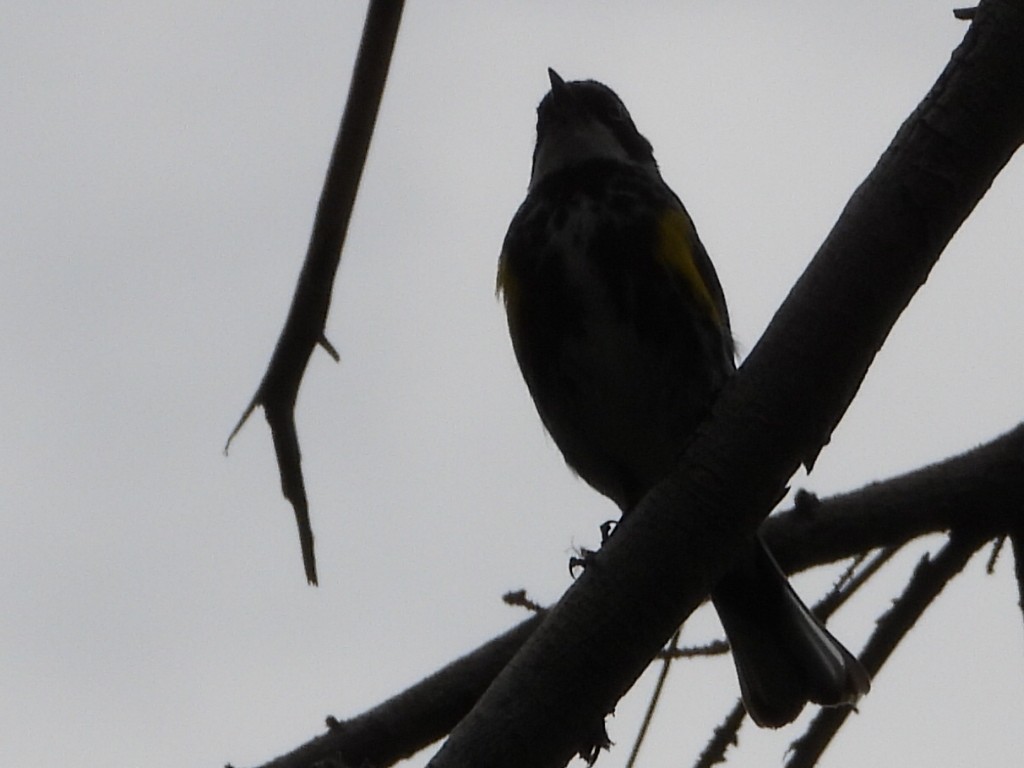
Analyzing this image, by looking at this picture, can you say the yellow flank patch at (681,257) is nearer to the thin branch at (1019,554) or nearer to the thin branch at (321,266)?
the thin branch at (1019,554)

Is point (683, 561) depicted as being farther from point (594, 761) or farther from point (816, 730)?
point (816, 730)

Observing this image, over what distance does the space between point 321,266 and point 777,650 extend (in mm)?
1912

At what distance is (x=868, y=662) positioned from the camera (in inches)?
140

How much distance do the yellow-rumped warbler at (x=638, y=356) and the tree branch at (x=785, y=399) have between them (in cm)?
174

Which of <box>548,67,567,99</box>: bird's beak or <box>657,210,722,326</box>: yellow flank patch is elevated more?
<box>548,67,567,99</box>: bird's beak

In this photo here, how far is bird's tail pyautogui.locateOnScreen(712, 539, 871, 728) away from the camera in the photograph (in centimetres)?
396

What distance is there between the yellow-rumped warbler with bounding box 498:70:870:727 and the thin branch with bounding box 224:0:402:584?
1.25 m

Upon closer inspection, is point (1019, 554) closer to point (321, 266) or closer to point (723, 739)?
point (723, 739)

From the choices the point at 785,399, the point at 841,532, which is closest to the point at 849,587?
the point at 841,532

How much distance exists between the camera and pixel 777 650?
4098 mm

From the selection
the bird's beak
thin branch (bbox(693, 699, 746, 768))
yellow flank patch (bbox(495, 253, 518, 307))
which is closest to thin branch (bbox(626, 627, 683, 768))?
thin branch (bbox(693, 699, 746, 768))

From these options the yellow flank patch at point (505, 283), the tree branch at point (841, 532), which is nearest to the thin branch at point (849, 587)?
the tree branch at point (841, 532)

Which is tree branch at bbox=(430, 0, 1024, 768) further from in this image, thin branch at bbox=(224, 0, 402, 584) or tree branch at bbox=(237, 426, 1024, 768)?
tree branch at bbox=(237, 426, 1024, 768)

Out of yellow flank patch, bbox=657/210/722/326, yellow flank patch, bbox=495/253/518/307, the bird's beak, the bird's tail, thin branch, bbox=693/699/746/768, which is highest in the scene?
the bird's beak
